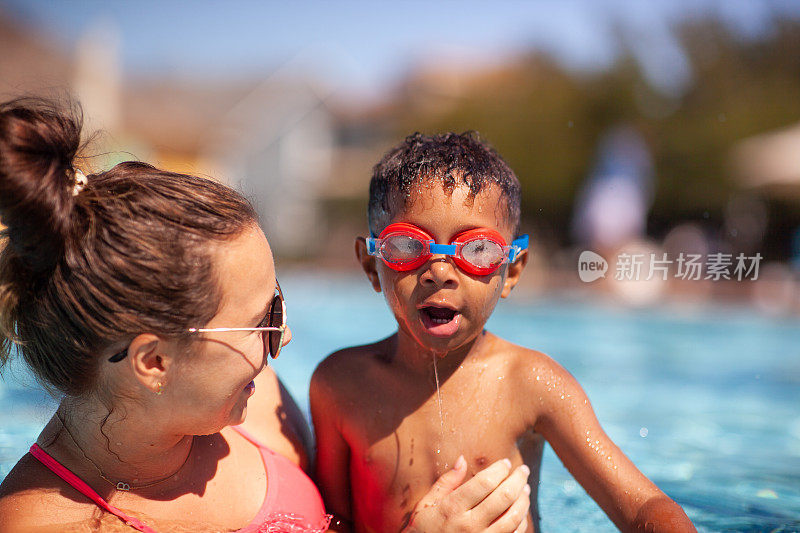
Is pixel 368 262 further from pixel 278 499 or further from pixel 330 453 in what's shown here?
pixel 278 499

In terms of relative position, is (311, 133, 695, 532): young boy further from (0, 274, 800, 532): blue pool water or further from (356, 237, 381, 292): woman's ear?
(0, 274, 800, 532): blue pool water

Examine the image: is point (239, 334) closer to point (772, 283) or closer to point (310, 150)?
point (772, 283)

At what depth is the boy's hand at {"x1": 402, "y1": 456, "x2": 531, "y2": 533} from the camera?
2.01 meters

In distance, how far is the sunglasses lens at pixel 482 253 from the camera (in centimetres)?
229

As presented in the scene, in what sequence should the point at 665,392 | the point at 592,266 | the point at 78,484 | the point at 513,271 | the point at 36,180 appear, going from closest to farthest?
the point at 36,180, the point at 78,484, the point at 513,271, the point at 592,266, the point at 665,392

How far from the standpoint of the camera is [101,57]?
2297 centimetres

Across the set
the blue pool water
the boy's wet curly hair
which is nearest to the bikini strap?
the blue pool water

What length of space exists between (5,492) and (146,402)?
1.37ft

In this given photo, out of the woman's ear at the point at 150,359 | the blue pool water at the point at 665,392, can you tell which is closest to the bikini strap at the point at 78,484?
the blue pool water at the point at 665,392

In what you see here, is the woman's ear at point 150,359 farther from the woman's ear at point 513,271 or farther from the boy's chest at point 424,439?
the woman's ear at point 513,271

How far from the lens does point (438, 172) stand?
2338mm

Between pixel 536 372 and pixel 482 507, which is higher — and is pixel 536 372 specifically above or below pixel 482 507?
above

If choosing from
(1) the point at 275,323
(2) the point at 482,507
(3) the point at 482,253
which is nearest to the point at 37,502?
(1) the point at 275,323

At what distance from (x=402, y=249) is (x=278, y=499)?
879mm
